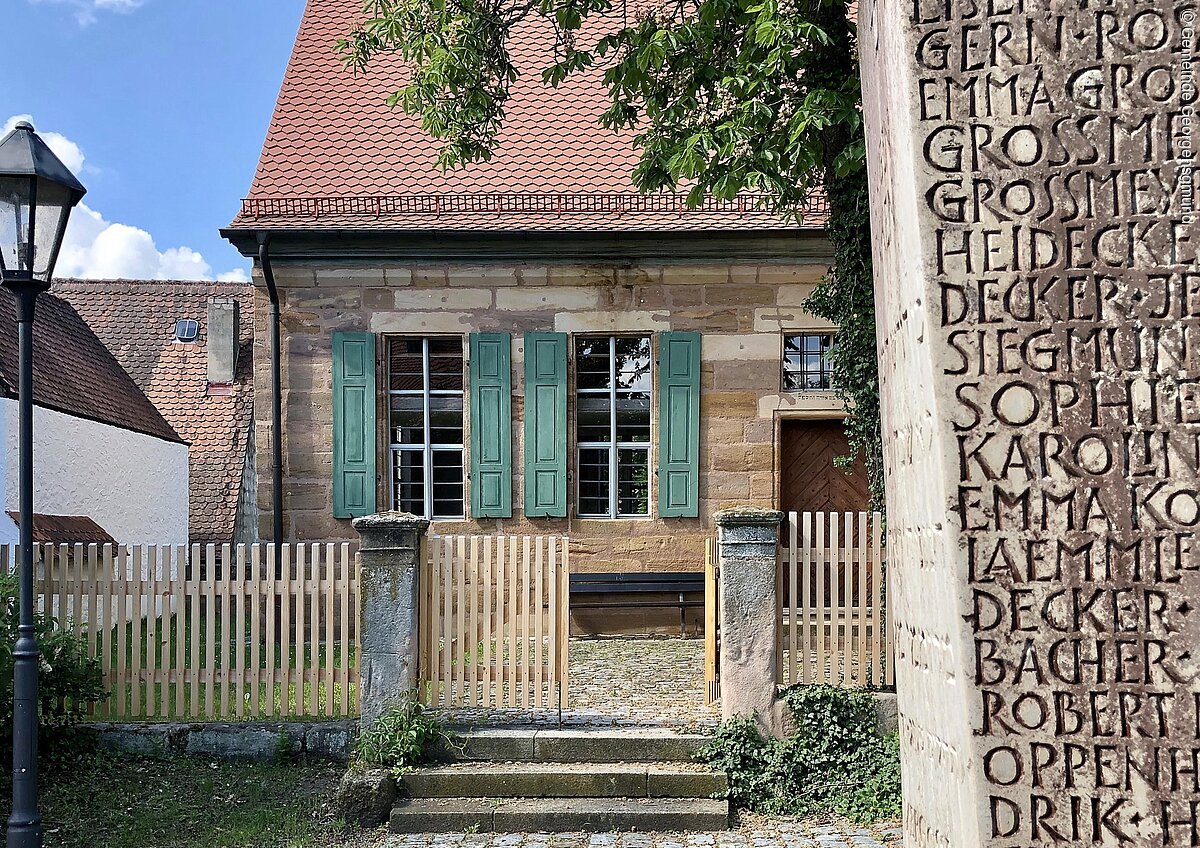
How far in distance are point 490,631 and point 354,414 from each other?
535 cm

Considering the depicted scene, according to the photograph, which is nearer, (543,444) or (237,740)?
(237,740)

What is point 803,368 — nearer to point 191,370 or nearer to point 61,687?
point 61,687

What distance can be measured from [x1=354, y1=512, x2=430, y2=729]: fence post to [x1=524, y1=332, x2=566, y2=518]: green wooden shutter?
499cm

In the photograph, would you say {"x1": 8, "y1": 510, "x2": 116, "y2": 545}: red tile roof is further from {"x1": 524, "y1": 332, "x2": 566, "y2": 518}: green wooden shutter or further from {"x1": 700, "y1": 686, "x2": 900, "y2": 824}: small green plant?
{"x1": 700, "y1": 686, "x2": 900, "y2": 824}: small green plant

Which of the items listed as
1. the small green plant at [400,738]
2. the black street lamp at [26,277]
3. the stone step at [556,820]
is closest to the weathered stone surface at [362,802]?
the stone step at [556,820]

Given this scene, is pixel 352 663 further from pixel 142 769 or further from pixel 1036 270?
pixel 1036 270

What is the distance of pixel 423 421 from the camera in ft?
38.7

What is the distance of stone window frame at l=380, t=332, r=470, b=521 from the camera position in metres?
11.7

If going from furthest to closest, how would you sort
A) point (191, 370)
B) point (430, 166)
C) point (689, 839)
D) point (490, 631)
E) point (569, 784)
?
point (191, 370)
point (430, 166)
point (490, 631)
point (569, 784)
point (689, 839)

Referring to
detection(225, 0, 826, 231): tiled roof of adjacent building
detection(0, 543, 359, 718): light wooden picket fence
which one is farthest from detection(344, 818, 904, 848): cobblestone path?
detection(225, 0, 826, 231): tiled roof of adjacent building

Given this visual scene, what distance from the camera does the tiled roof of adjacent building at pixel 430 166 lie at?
38.1 ft

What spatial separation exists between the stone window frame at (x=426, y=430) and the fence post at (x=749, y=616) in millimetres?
5621

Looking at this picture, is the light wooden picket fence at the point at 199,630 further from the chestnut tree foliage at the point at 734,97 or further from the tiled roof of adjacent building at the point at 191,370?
the tiled roof of adjacent building at the point at 191,370

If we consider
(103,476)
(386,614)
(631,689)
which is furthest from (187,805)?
(103,476)
